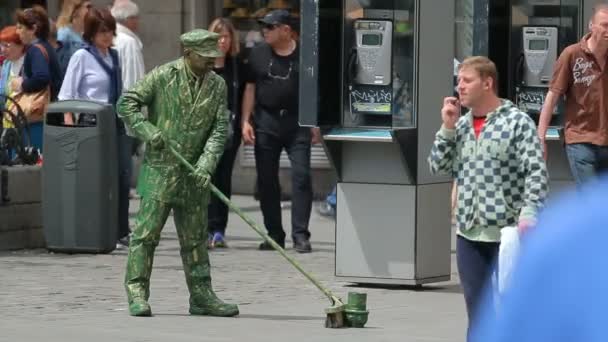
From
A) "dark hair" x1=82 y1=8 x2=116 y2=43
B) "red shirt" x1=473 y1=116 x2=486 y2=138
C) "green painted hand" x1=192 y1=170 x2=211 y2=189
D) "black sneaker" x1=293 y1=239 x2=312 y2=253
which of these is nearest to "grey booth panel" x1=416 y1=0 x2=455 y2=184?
"green painted hand" x1=192 y1=170 x2=211 y2=189

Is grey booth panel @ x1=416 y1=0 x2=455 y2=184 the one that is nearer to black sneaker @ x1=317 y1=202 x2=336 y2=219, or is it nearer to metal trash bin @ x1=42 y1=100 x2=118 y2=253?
metal trash bin @ x1=42 y1=100 x2=118 y2=253

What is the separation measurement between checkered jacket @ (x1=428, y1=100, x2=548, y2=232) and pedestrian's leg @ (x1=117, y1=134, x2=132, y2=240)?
597 centimetres

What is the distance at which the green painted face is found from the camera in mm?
8438

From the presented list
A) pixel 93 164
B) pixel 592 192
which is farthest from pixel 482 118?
pixel 93 164

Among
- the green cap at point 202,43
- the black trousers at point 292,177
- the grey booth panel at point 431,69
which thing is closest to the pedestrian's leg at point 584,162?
the grey booth panel at point 431,69

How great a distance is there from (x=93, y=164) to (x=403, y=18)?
3.00 meters

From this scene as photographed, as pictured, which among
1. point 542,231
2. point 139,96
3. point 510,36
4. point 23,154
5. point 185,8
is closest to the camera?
point 542,231

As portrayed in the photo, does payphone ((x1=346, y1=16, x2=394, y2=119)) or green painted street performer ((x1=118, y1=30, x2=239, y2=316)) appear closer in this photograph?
green painted street performer ((x1=118, y1=30, x2=239, y2=316))

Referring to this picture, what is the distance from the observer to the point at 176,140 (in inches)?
333

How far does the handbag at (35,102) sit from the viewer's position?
42.3 feet

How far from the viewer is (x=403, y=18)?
9.98m

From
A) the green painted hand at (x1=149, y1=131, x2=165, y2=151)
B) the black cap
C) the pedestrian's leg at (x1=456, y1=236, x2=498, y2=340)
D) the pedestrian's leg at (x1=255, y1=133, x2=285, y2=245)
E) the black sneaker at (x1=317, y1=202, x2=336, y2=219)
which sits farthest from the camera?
the black sneaker at (x1=317, y1=202, x2=336, y2=219)

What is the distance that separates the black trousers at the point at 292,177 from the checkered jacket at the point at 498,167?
5.58 meters

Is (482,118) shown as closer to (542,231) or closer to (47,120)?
(542,231)
